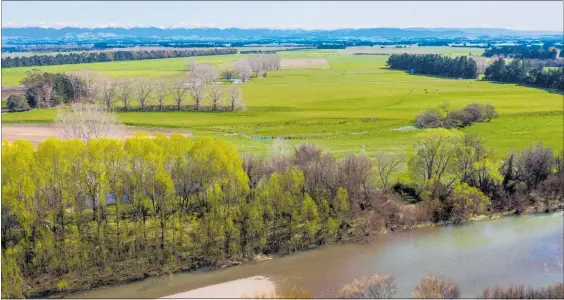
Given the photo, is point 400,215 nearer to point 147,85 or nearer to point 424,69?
point 147,85

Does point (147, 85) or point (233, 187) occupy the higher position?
point (147, 85)

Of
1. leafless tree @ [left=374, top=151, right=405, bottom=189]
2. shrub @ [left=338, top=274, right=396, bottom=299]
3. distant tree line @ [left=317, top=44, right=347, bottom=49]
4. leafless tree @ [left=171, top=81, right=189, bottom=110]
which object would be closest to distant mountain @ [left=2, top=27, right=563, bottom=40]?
distant tree line @ [left=317, top=44, right=347, bottom=49]

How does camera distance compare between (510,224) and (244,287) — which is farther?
(510,224)

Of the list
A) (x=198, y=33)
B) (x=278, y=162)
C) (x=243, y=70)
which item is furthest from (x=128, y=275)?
(x=198, y=33)

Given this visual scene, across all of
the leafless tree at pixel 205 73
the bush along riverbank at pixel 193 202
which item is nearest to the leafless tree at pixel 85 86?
the leafless tree at pixel 205 73

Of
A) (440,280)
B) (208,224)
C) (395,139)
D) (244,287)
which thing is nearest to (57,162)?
(208,224)

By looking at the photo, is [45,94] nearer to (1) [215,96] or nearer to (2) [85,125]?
(1) [215,96]
